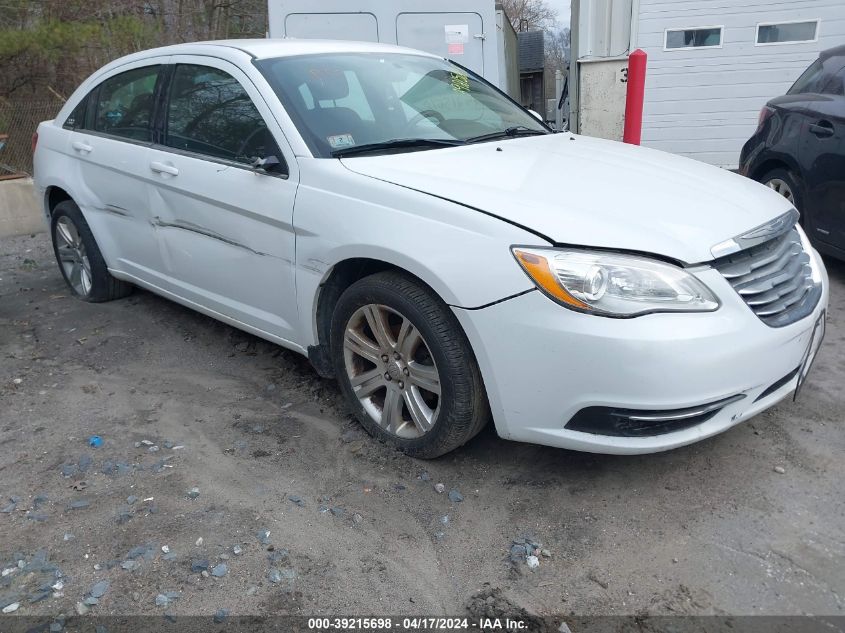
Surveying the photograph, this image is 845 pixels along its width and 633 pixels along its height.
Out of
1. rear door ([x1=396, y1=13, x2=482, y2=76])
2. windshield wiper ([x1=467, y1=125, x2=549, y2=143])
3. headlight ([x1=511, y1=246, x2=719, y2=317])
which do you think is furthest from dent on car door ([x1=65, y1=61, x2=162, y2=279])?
rear door ([x1=396, y1=13, x2=482, y2=76])

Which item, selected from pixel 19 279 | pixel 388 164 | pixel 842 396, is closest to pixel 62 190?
pixel 19 279

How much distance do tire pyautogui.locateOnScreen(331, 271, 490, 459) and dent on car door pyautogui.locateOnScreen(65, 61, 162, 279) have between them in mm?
1661

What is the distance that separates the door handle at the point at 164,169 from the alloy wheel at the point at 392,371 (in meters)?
1.42

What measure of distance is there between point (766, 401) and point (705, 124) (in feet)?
28.6

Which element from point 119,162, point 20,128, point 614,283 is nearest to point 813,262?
point 614,283

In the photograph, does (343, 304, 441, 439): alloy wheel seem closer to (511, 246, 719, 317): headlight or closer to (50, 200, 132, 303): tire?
(511, 246, 719, 317): headlight

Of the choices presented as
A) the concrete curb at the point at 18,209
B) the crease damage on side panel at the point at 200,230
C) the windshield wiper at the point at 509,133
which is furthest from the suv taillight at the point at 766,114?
the concrete curb at the point at 18,209

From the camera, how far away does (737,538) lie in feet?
8.36

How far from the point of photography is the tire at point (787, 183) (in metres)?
5.13

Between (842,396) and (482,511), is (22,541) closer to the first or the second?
(482,511)

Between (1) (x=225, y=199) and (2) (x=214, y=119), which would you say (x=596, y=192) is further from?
(2) (x=214, y=119)

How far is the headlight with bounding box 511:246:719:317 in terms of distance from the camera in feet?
7.97

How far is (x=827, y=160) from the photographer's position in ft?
15.8

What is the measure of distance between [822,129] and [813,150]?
143 millimetres
